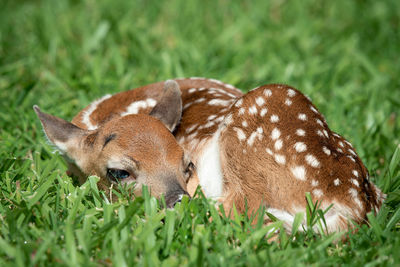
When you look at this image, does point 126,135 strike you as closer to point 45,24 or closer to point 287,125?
point 287,125

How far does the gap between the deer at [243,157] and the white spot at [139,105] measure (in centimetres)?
36

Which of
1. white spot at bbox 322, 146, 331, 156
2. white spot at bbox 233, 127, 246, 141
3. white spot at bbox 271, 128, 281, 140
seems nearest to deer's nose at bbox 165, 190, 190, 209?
white spot at bbox 233, 127, 246, 141

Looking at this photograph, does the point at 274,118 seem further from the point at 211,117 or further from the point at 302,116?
the point at 211,117

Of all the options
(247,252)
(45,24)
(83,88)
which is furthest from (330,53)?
(247,252)

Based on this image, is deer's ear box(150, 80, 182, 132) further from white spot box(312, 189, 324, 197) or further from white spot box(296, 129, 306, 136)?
white spot box(312, 189, 324, 197)

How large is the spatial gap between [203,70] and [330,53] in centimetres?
197

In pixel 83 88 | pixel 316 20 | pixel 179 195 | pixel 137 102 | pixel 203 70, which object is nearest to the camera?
pixel 179 195

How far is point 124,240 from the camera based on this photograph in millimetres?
2832

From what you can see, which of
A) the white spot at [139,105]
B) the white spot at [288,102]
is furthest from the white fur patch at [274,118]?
the white spot at [139,105]

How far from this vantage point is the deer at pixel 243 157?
3.27 meters

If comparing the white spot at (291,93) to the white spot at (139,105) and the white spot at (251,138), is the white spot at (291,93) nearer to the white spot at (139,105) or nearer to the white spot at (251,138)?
the white spot at (251,138)

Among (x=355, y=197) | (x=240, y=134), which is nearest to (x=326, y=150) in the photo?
(x=355, y=197)

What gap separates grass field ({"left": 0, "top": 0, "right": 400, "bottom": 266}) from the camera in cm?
286

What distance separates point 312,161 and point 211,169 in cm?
80
